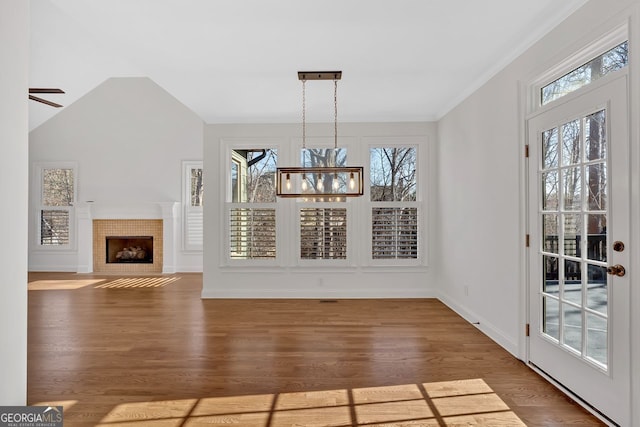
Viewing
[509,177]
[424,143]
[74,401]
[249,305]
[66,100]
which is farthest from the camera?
[66,100]

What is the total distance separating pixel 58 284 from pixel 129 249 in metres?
1.72

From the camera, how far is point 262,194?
17.3 ft

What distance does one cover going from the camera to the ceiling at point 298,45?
2.42m

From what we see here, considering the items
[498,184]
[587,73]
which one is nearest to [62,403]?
[498,184]

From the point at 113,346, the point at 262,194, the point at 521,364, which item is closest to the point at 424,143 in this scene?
the point at 262,194

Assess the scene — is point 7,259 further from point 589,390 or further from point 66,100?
point 66,100

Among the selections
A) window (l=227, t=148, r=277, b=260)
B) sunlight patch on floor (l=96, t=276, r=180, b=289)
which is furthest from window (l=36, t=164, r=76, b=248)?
window (l=227, t=148, r=277, b=260)

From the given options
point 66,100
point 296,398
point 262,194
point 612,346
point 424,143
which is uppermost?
point 66,100

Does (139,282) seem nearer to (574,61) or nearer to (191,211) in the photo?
(191,211)

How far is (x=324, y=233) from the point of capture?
5.20 m

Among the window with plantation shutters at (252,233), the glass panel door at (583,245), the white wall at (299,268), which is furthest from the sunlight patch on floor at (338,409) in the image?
the window with plantation shutters at (252,233)

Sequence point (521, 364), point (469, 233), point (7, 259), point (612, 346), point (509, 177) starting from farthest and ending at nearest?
1. point (469, 233)
2. point (509, 177)
3. point (521, 364)
4. point (612, 346)
5. point (7, 259)

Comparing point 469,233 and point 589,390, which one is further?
point 469,233

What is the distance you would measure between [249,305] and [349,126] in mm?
3002
